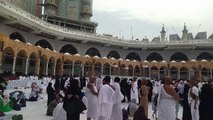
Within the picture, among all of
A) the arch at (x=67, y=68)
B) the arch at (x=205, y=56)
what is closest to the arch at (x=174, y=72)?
the arch at (x=205, y=56)

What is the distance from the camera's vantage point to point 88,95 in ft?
20.9

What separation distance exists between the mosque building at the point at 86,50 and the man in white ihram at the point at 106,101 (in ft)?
68.7

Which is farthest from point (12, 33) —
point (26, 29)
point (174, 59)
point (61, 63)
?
point (174, 59)

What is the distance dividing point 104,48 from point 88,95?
36.3 meters

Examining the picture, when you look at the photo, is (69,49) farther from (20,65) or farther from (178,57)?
(178,57)

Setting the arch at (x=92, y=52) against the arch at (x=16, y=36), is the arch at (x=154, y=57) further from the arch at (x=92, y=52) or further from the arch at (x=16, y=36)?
the arch at (x=16, y=36)

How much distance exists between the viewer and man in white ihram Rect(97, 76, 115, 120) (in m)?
5.41

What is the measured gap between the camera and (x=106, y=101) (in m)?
5.43

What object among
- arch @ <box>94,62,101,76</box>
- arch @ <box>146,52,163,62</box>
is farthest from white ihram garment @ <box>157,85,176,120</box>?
arch @ <box>146,52,163,62</box>

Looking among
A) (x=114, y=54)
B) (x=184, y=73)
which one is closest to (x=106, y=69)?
(x=114, y=54)

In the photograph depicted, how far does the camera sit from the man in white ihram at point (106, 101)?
541cm

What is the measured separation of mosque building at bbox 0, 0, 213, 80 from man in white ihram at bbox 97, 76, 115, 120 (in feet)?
68.7

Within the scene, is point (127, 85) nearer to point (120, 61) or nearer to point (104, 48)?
point (120, 61)

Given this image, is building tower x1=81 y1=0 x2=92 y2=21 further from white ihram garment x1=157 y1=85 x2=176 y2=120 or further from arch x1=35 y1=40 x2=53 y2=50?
white ihram garment x1=157 y1=85 x2=176 y2=120
